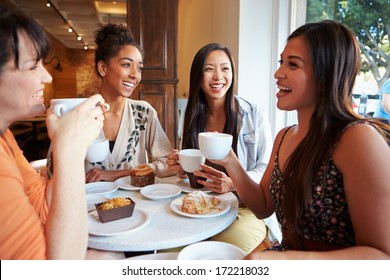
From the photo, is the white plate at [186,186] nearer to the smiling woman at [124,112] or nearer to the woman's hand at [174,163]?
the woman's hand at [174,163]

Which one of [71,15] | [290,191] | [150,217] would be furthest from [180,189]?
[71,15]

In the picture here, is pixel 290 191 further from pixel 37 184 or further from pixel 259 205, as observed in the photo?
pixel 37 184

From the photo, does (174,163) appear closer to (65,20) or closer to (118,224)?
(118,224)

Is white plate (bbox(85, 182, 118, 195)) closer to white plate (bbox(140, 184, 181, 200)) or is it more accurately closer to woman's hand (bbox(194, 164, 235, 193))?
white plate (bbox(140, 184, 181, 200))

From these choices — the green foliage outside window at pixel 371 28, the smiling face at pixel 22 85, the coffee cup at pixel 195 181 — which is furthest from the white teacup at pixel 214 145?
the green foliage outside window at pixel 371 28

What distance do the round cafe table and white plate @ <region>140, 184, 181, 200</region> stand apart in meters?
→ 0.05

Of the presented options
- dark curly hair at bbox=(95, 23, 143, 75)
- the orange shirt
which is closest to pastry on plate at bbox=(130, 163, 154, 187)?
the orange shirt

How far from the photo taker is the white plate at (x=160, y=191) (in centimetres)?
115

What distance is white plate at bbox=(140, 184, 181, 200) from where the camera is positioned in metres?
1.15

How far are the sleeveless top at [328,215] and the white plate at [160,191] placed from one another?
512mm

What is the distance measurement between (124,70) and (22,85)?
100 cm

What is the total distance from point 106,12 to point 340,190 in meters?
5.60

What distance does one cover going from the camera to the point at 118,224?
93 centimetres

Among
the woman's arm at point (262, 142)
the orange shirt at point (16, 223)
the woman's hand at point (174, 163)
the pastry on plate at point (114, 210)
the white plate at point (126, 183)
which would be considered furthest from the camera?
the woman's arm at point (262, 142)
